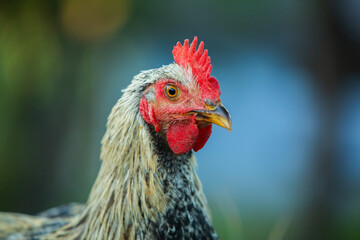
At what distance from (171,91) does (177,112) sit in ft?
0.33

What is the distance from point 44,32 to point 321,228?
4.01m

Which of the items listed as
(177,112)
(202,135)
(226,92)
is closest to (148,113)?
(177,112)

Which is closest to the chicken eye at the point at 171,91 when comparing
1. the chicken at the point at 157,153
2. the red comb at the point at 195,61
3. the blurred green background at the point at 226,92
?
the chicken at the point at 157,153

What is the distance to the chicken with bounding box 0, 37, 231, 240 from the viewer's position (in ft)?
4.72

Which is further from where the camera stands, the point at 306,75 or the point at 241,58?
the point at 241,58

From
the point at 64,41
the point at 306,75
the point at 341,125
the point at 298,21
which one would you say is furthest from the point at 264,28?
the point at 64,41

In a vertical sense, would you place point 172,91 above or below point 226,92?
below

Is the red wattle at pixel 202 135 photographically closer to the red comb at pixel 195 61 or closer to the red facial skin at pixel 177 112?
the red facial skin at pixel 177 112

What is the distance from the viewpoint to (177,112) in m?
1.46

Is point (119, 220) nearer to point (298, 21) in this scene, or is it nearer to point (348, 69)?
point (348, 69)

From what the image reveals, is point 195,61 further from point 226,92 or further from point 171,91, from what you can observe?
point 226,92

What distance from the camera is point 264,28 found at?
14.1ft

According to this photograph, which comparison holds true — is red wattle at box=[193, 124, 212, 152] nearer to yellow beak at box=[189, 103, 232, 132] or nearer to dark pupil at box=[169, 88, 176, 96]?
yellow beak at box=[189, 103, 232, 132]

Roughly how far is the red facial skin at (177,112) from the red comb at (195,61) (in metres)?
0.06
